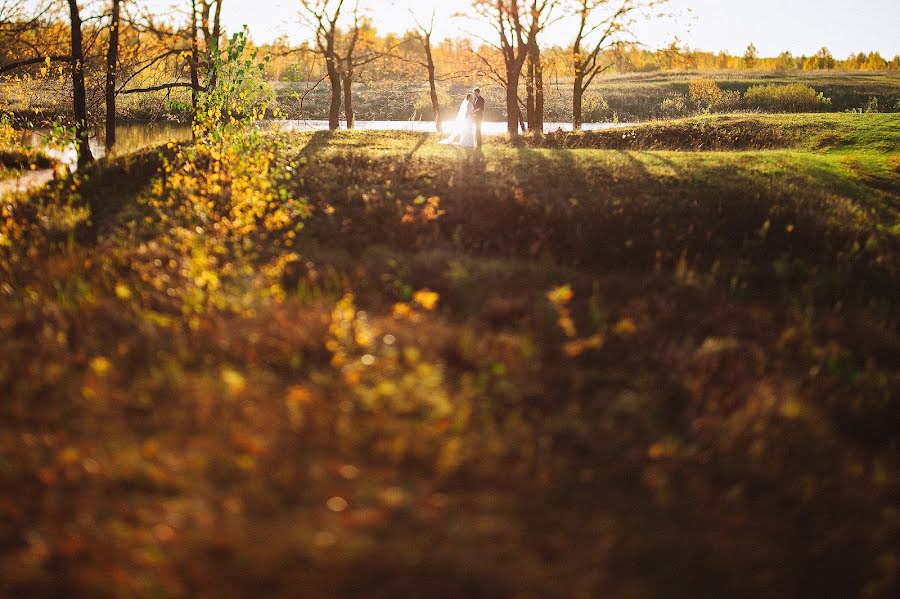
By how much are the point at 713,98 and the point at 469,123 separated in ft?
134

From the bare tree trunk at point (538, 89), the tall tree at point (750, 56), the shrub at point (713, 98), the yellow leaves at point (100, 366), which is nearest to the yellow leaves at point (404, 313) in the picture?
the yellow leaves at point (100, 366)

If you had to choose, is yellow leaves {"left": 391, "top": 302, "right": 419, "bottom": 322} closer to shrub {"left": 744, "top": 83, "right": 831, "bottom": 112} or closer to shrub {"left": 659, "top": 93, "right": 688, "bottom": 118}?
shrub {"left": 744, "top": 83, "right": 831, "bottom": 112}

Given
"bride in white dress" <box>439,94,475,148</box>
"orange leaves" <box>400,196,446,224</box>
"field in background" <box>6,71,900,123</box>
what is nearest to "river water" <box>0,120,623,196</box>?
"bride in white dress" <box>439,94,475,148</box>

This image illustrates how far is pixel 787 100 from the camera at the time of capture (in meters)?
44.3

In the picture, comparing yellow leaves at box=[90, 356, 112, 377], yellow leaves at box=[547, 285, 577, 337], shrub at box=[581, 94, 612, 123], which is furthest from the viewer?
shrub at box=[581, 94, 612, 123]

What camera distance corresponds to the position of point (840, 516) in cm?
424

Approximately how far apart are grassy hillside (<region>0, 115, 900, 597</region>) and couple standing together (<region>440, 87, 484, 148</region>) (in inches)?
376

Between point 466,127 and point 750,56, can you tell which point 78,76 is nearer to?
point 466,127

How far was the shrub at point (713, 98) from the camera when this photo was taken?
4916cm

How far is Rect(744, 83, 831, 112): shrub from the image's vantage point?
4159 centimetres

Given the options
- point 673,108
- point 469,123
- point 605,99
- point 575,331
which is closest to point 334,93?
point 469,123

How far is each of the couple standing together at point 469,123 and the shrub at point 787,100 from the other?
92.4 feet

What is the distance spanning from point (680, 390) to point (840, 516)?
1.64 m

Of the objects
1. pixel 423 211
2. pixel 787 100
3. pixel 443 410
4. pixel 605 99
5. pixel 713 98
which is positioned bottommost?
pixel 443 410
